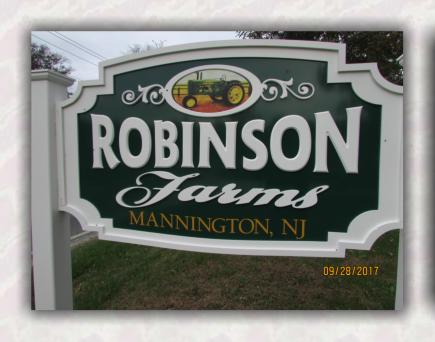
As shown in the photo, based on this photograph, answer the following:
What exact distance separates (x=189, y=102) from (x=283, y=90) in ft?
1.86

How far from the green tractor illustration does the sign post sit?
3.03ft

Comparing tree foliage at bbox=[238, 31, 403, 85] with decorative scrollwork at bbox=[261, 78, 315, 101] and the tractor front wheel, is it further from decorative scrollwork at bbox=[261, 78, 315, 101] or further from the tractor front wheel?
the tractor front wheel

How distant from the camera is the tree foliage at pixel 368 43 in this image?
10.4 ft

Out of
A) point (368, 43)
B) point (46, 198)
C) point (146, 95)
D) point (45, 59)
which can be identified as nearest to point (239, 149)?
point (146, 95)

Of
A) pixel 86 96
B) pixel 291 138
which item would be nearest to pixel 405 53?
pixel 291 138

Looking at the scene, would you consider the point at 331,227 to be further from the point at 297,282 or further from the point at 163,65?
the point at 297,282

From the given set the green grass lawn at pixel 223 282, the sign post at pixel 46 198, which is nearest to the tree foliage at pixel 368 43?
the sign post at pixel 46 198

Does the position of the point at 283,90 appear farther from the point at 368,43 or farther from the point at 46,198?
the point at 368,43

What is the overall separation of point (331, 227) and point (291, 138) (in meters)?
0.59

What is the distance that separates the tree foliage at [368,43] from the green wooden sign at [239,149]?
5.50 feet

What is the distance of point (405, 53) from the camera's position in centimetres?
171

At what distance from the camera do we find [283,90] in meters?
1.65

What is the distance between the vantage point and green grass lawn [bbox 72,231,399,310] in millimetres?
2887
